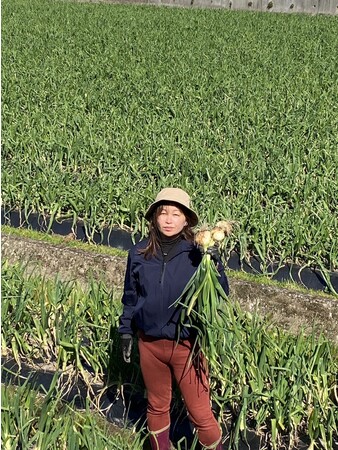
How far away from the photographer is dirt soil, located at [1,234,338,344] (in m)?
2.98

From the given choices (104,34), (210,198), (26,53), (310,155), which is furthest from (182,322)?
(104,34)

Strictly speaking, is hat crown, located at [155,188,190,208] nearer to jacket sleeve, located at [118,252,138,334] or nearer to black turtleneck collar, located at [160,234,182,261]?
black turtleneck collar, located at [160,234,182,261]

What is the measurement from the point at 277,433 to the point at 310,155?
271cm

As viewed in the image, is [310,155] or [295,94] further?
[295,94]

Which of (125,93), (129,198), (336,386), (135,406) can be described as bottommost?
(135,406)

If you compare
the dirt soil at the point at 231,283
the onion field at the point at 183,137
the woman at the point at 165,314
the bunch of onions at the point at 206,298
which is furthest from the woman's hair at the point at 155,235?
the onion field at the point at 183,137

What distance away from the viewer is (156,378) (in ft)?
8.05

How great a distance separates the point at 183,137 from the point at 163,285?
120 inches

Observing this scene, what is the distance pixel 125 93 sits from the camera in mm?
7004

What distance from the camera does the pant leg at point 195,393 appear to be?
7.91 feet

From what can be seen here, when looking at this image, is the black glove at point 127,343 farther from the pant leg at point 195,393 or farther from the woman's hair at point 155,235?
the woman's hair at point 155,235

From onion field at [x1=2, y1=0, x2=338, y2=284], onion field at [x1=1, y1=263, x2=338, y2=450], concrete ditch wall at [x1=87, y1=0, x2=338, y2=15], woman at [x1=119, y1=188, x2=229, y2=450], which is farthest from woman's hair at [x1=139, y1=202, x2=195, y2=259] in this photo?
concrete ditch wall at [x1=87, y1=0, x2=338, y2=15]

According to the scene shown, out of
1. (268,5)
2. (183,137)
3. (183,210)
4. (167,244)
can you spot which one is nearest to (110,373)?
→ (167,244)

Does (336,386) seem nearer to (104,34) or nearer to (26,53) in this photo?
(26,53)
